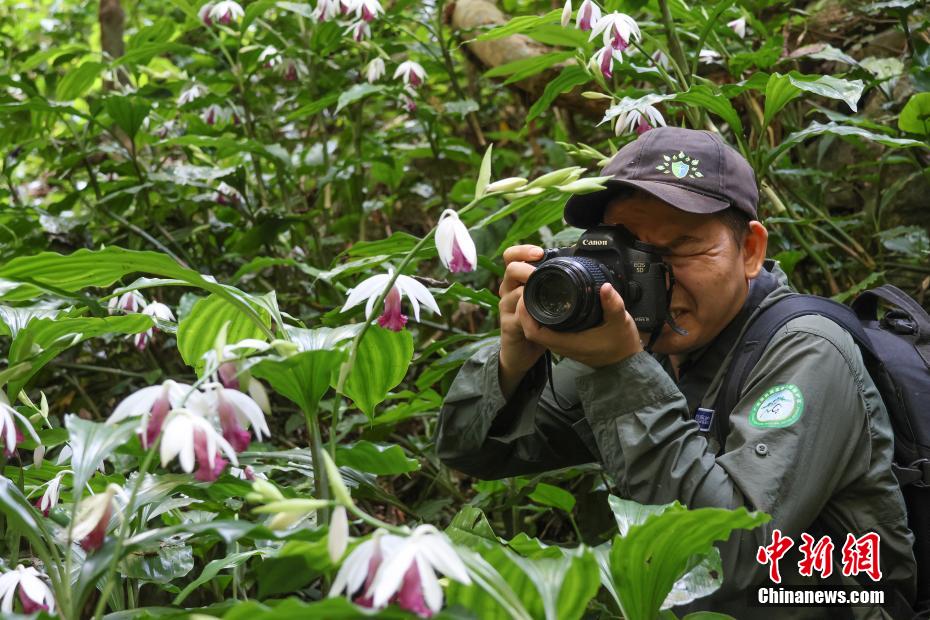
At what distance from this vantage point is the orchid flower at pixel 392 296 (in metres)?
1.37

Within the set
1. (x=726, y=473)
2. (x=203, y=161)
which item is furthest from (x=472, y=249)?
(x=203, y=161)

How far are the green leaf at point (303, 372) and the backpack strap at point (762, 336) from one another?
2.49ft

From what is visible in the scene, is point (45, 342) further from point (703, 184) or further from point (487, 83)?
point (487, 83)

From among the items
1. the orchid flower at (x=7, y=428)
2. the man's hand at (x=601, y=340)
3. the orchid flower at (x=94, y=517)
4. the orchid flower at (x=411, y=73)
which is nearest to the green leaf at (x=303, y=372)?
the orchid flower at (x=94, y=517)

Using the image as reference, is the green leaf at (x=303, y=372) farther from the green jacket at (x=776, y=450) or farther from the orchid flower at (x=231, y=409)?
the green jacket at (x=776, y=450)

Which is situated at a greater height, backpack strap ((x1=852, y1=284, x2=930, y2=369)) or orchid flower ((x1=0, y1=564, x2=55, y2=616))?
orchid flower ((x1=0, y1=564, x2=55, y2=616))

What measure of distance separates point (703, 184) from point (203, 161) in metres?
2.49

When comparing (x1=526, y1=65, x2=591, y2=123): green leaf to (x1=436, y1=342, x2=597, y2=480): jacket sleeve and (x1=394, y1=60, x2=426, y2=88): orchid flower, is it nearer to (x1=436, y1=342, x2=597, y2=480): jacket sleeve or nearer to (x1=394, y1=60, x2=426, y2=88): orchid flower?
(x1=394, y1=60, x2=426, y2=88): orchid flower

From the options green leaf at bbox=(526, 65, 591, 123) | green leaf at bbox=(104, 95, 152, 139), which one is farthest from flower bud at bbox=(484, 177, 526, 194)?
green leaf at bbox=(104, 95, 152, 139)

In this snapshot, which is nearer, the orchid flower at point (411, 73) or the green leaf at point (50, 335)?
the green leaf at point (50, 335)

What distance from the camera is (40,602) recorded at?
1.26m

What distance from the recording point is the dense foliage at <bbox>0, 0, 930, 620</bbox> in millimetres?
1113

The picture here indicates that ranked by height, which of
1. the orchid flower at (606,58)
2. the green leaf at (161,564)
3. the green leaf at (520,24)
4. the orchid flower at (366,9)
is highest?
the green leaf at (520,24)

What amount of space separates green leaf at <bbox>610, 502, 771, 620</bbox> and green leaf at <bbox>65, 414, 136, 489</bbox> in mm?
570
